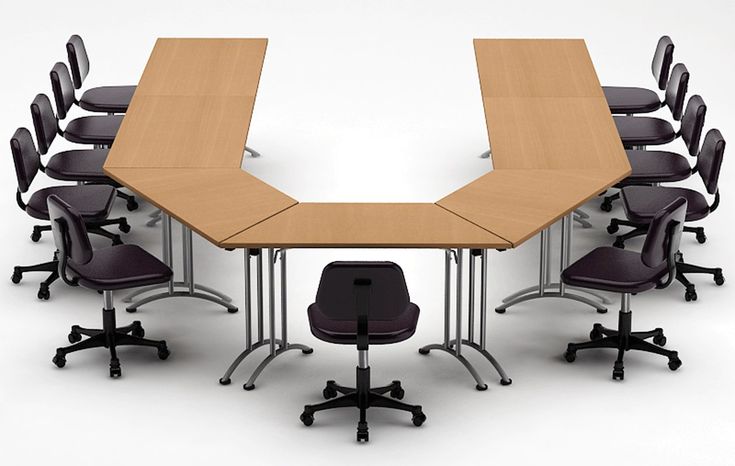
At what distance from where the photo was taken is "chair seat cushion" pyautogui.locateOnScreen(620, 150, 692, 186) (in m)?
10.2

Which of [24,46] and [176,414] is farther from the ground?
[24,46]

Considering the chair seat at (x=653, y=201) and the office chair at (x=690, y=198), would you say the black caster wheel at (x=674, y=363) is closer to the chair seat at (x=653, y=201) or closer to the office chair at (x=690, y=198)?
the office chair at (x=690, y=198)

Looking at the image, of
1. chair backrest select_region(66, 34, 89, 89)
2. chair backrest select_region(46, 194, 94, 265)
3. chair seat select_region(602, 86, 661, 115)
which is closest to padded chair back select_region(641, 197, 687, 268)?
chair seat select_region(602, 86, 661, 115)

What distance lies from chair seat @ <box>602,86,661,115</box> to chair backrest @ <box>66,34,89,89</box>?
3469 mm

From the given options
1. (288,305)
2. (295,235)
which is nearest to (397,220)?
(295,235)

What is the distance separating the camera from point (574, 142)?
977 cm

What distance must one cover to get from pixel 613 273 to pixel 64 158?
11.7 feet

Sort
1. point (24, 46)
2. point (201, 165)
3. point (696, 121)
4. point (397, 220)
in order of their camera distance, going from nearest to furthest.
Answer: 1. point (397, 220)
2. point (201, 165)
3. point (696, 121)
4. point (24, 46)

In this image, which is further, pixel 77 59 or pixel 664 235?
pixel 77 59

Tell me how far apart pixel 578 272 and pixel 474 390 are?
2.69ft

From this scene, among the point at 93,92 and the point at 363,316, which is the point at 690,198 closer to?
the point at 363,316

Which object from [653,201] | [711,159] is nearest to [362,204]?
[653,201]

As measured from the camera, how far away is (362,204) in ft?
29.3

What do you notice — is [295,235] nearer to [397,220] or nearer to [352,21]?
[397,220]
